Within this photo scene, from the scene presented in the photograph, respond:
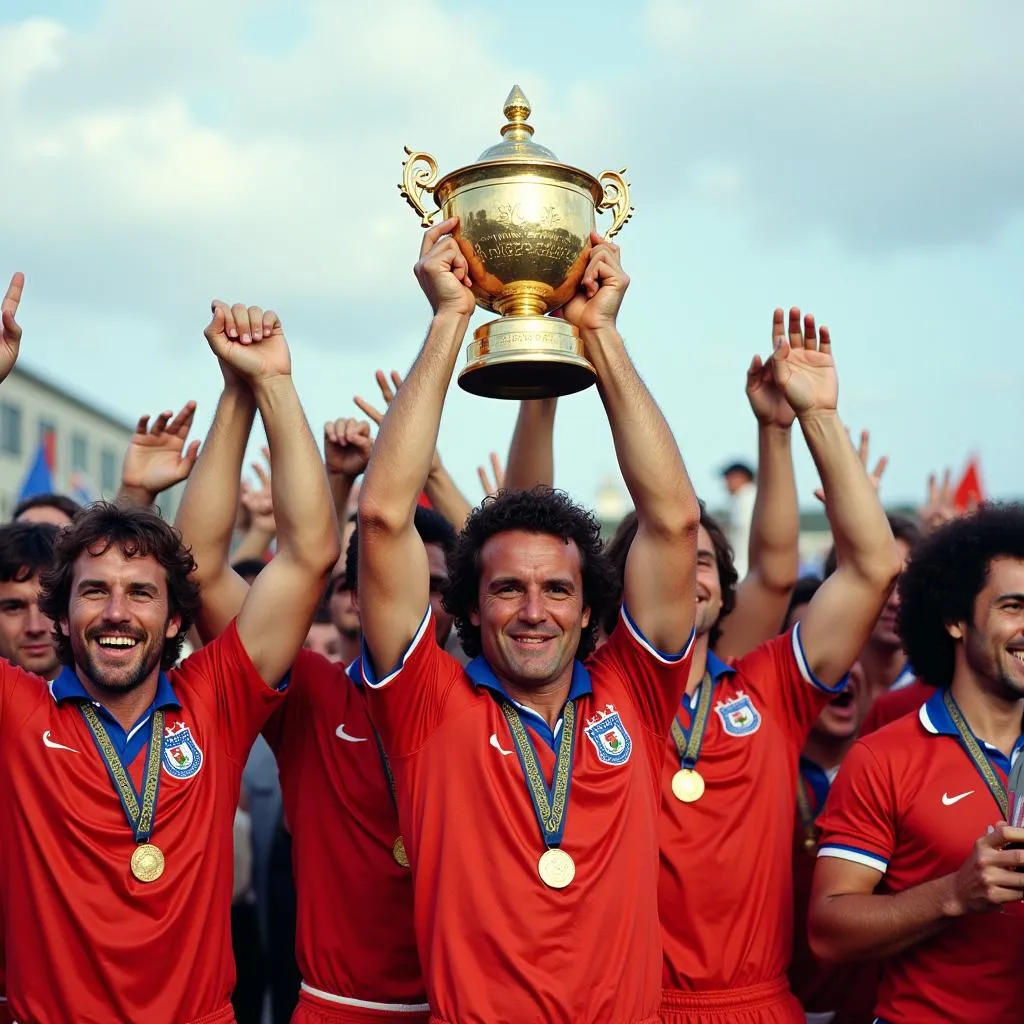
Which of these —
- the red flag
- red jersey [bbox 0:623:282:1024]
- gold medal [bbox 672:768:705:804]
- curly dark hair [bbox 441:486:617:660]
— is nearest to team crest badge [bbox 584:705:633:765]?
curly dark hair [bbox 441:486:617:660]

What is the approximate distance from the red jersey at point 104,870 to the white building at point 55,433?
3731 centimetres

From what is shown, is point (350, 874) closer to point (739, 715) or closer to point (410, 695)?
point (410, 695)

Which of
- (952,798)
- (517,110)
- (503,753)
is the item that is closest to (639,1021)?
(503,753)

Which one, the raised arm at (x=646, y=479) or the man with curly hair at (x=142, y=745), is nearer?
the man with curly hair at (x=142, y=745)

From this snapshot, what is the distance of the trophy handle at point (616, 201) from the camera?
4.07 m

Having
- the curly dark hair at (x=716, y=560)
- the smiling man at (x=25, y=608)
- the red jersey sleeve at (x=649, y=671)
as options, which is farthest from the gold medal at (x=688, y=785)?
the smiling man at (x=25, y=608)

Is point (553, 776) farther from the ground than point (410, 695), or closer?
closer

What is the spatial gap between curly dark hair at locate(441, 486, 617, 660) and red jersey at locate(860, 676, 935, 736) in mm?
1397

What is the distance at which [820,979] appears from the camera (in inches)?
188

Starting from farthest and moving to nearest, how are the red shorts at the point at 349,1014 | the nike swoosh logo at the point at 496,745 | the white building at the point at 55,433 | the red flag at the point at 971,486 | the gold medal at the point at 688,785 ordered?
the white building at the point at 55,433 < the red flag at the point at 971,486 < the gold medal at the point at 688,785 < the red shorts at the point at 349,1014 < the nike swoosh logo at the point at 496,745

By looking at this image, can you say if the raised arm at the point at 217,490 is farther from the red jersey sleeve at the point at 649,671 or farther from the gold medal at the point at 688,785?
the gold medal at the point at 688,785

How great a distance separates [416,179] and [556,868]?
2.02 metres

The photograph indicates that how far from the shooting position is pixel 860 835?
3977mm

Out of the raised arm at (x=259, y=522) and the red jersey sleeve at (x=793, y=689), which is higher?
the raised arm at (x=259, y=522)
